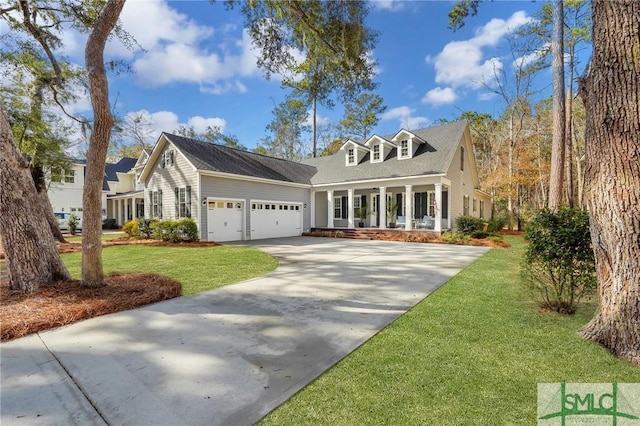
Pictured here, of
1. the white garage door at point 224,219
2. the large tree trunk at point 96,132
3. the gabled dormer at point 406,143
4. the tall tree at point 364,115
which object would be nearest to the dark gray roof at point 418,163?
the gabled dormer at point 406,143

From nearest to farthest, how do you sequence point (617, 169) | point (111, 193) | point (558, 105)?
point (617, 169) < point (558, 105) < point (111, 193)

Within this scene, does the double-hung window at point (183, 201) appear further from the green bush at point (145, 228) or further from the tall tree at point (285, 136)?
the tall tree at point (285, 136)

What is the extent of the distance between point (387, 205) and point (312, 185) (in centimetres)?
509

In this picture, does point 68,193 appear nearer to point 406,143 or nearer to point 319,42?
point 319,42

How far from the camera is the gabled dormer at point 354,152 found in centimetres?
1978

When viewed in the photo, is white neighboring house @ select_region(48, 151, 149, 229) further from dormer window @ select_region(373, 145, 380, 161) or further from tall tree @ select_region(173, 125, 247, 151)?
dormer window @ select_region(373, 145, 380, 161)

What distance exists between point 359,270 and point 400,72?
34.8 feet

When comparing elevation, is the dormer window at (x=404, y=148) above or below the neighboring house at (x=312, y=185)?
above

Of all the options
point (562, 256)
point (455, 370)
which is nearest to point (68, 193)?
point (455, 370)

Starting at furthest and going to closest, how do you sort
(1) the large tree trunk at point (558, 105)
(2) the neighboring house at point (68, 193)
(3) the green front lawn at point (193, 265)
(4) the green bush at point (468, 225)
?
(2) the neighboring house at point (68, 193) < (4) the green bush at point (468, 225) < (1) the large tree trunk at point (558, 105) < (3) the green front lawn at point (193, 265)

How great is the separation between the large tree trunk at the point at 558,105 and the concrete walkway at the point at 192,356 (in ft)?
27.6

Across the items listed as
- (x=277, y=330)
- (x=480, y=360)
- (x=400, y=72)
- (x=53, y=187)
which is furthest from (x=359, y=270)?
(x=53, y=187)

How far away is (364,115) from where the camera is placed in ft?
101

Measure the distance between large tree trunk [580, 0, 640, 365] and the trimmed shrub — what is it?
103ft
